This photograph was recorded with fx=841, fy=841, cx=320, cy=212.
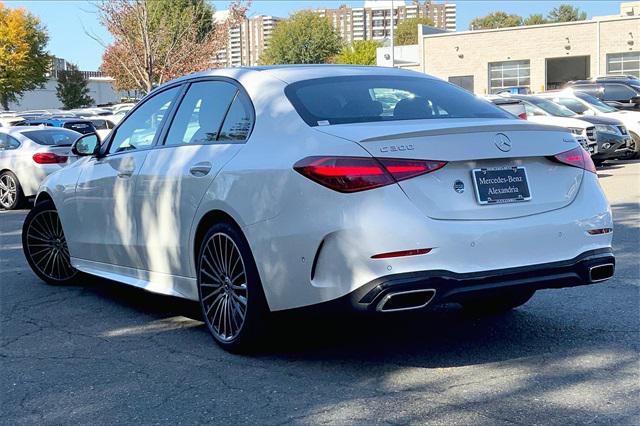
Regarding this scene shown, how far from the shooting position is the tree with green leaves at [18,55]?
188 feet

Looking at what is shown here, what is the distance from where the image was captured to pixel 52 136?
48.6 ft

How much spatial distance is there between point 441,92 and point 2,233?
756 centimetres

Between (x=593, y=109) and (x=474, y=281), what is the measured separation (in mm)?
16524

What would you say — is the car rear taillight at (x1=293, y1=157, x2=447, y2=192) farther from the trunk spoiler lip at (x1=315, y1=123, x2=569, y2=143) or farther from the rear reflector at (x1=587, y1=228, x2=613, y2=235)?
the rear reflector at (x1=587, y1=228, x2=613, y2=235)

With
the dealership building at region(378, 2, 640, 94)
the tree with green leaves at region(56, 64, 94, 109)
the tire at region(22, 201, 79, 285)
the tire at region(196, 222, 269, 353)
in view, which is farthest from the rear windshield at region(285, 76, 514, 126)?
the tree with green leaves at region(56, 64, 94, 109)

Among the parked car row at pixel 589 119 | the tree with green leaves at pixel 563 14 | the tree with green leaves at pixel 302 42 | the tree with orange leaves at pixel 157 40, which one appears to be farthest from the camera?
the tree with green leaves at pixel 563 14

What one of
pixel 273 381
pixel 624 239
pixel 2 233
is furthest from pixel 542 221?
pixel 2 233

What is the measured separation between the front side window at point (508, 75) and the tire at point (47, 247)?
180ft

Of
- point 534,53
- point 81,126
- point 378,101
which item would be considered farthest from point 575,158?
point 534,53

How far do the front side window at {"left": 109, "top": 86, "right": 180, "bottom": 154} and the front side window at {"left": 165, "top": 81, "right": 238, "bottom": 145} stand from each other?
0.22 meters

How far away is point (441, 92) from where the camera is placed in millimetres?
5328

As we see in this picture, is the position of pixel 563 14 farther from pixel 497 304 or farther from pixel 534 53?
pixel 497 304

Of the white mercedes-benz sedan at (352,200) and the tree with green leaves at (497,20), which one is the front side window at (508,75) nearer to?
the white mercedes-benz sedan at (352,200)

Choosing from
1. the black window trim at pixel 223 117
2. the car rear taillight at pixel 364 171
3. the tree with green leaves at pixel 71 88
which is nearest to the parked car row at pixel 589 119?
the black window trim at pixel 223 117
